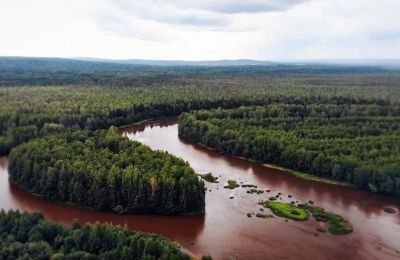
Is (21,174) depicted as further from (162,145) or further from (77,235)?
(162,145)

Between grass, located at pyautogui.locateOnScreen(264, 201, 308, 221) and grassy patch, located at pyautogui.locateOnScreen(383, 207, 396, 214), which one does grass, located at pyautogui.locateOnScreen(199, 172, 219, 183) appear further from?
grassy patch, located at pyautogui.locateOnScreen(383, 207, 396, 214)

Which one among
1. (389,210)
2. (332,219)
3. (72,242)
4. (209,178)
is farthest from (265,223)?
(72,242)

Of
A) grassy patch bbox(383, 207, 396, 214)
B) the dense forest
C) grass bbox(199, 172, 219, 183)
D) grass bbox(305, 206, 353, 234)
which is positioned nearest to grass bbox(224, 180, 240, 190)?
grass bbox(199, 172, 219, 183)

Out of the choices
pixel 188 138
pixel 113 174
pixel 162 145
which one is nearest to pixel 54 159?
pixel 113 174

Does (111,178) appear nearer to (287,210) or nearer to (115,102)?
(287,210)

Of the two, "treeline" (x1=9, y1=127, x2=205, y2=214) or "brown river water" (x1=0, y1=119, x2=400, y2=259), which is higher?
"treeline" (x1=9, y1=127, x2=205, y2=214)

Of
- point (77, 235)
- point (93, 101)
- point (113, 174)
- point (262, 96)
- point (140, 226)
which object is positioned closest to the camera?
point (77, 235)
